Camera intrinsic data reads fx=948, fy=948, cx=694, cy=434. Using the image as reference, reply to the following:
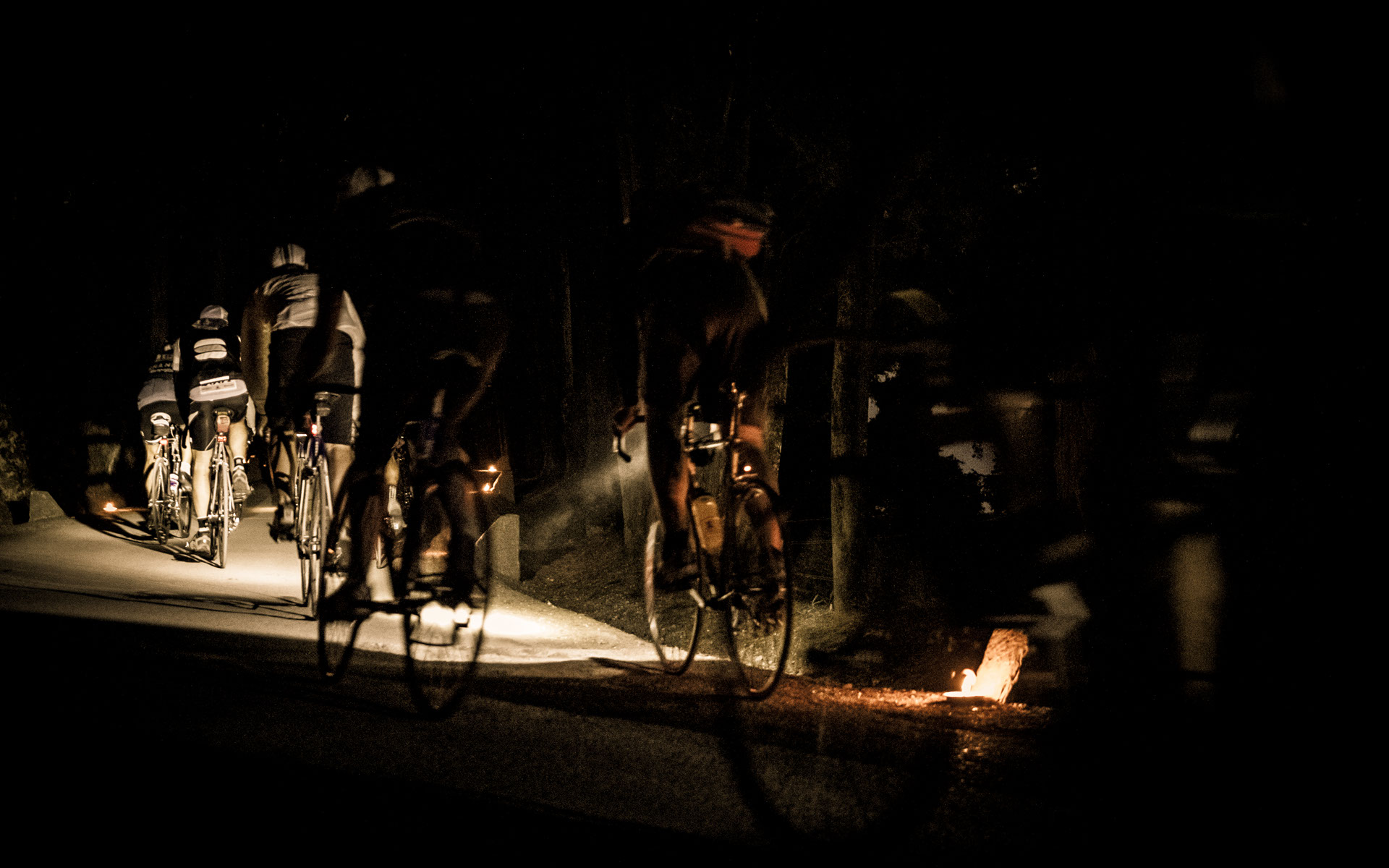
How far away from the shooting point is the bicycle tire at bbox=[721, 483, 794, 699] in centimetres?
448

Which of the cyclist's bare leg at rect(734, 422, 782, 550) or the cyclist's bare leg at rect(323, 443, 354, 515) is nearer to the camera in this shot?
the cyclist's bare leg at rect(734, 422, 782, 550)

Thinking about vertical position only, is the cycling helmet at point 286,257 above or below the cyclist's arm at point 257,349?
above

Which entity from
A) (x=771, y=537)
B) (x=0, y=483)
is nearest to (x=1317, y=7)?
(x=771, y=537)

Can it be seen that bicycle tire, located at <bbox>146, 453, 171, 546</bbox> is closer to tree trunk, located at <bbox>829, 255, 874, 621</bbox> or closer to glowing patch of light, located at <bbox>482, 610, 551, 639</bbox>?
glowing patch of light, located at <bbox>482, 610, 551, 639</bbox>

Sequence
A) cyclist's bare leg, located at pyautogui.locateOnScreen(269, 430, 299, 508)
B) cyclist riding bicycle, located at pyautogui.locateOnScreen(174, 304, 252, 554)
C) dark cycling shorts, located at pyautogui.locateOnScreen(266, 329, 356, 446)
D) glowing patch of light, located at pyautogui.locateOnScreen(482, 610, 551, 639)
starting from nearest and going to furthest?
dark cycling shorts, located at pyautogui.locateOnScreen(266, 329, 356, 446)
glowing patch of light, located at pyautogui.locateOnScreen(482, 610, 551, 639)
cyclist's bare leg, located at pyautogui.locateOnScreen(269, 430, 299, 508)
cyclist riding bicycle, located at pyautogui.locateOnScreen(174, 304, 252, 554)

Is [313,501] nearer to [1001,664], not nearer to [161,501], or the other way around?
[161,501]

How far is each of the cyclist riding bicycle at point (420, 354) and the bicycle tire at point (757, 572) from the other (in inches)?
48.0

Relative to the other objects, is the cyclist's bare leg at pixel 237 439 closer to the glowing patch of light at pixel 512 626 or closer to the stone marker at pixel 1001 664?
the glowing patch of light at pixel 512 626

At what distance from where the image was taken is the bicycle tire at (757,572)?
448 cm

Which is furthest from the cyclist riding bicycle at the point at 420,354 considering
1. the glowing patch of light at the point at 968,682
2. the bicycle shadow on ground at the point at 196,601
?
the glowing patch of light at the point at 968,682

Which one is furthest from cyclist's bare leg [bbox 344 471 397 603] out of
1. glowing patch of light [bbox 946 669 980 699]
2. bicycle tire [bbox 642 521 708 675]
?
glowing patch of light [bbox 946 669 980 699]

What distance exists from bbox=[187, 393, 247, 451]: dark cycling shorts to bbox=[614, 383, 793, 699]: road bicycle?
16.9ft

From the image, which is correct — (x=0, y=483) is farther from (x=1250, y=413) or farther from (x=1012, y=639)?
(x=1250, y=413)

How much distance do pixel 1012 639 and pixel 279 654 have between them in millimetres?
6258
